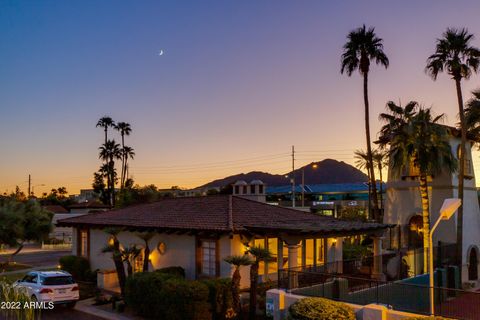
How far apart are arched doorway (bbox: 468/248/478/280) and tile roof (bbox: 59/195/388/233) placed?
11292mm

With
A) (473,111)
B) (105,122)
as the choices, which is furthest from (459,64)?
(105,122)

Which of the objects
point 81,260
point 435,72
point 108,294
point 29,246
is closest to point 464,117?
point 435,72

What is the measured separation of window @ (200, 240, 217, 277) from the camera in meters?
20.4

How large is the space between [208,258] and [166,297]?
4.17m

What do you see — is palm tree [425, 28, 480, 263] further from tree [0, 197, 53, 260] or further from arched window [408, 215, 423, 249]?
tree [0, 197, 53, 260]

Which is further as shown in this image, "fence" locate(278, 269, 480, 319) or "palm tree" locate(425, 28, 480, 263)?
"palm tree" locate(425, 28, 480, 263)

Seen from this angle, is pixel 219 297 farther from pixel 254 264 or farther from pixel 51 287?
pixel 51 287

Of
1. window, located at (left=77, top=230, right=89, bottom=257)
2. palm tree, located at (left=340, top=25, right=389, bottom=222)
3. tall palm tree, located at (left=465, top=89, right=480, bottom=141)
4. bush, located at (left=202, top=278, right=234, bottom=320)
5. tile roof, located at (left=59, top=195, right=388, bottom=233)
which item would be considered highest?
palm tree, located at (left=340, top=25, right=389, bottom=222)

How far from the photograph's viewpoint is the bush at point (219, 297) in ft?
55.0

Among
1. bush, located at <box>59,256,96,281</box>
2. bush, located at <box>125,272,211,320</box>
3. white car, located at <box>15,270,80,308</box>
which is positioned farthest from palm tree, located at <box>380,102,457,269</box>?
bush, located at <box>59,256,96,281</box>

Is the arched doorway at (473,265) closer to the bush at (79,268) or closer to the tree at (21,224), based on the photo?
the bush at (79,268)

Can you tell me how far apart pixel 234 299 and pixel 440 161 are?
561 inches

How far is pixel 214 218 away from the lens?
21.5 meters

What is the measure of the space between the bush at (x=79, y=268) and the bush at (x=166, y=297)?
8832 mm
